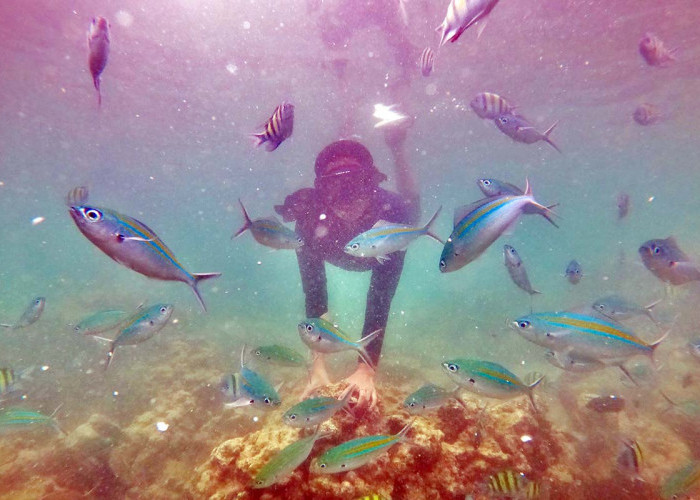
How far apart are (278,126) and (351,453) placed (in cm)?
305

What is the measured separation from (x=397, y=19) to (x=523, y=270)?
13.7 m

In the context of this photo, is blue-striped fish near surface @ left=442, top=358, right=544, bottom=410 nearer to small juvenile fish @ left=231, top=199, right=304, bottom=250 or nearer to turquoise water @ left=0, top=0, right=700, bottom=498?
small juvenile fish @ left=231, top=199, right=304, bottom=250

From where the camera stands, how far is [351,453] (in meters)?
2.82

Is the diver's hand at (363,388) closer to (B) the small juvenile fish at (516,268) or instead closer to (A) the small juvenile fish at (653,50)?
(B) the small juvenile fish at (516,268)

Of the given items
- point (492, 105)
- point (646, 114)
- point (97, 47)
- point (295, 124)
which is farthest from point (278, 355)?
point (295, 124)

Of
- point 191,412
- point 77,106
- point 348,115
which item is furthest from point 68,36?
point 191,412

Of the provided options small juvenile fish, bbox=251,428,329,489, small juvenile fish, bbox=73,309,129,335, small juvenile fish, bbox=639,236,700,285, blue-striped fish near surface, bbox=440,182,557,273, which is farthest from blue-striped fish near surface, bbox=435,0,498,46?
small juvenile fish, bbox=73,309,129,335

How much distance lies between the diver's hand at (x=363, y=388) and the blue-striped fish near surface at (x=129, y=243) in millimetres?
2547

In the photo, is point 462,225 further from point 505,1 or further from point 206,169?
point 206,169

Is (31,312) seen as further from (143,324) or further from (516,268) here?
(516,268)

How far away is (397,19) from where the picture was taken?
46.4 feet

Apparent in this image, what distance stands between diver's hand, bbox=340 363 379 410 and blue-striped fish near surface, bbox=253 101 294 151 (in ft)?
9.13

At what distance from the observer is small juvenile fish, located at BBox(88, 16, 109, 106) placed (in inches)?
92.1

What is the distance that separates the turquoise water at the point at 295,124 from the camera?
13.4m
